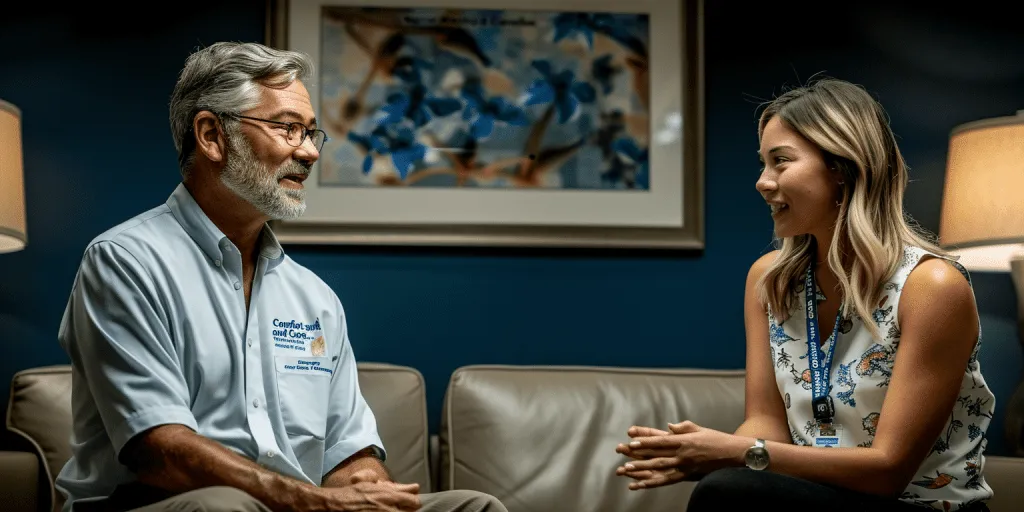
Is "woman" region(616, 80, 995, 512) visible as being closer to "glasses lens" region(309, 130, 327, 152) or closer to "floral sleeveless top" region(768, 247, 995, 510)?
"floral sleeveless top" region(768, 247, 995, 510)

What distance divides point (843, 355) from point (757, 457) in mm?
353

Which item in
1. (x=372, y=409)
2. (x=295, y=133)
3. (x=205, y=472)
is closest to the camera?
(x=205, y=472)

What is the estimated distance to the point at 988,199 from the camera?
3.03 metres

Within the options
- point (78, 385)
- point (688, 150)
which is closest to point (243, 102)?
point (78, 385)

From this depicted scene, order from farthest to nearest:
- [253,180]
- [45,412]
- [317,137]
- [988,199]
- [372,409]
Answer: [988,199] → [372,409] → [45,412] → [317,137] → [253,180]

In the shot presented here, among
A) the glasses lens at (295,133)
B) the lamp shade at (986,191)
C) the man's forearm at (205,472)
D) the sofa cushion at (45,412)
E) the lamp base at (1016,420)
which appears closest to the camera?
the man's forearm at (205,472)

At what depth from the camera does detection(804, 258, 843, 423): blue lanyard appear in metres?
2.12

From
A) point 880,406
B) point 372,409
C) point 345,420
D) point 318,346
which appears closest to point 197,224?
point 318,346

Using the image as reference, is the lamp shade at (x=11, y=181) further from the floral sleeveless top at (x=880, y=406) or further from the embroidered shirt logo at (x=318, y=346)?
the floral sleeveless top at (x=880, y=406)

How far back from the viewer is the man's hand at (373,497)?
185 cm

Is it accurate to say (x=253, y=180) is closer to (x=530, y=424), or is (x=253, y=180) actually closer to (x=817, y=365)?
(x=530, y=424)

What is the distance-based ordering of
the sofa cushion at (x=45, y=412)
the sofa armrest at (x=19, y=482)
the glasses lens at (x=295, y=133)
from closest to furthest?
the glasses lens at (x=295, y=133) → the sofa armrest at (x=19, y=482) → the sofa cushion at (x=45, y=412)

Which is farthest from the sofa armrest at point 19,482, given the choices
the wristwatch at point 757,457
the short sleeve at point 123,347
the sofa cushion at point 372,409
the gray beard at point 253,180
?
the wristwatch at point 757,457

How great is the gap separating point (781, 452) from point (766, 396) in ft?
1.27
